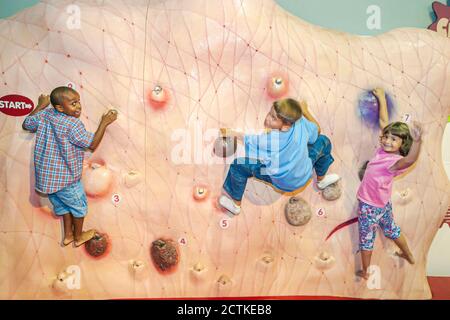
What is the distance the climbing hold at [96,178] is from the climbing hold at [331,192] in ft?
3.70

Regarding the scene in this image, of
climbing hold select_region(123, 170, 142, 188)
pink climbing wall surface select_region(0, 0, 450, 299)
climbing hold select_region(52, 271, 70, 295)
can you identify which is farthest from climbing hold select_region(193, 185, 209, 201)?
climbing hold select_region(52, 271, 70, 295)

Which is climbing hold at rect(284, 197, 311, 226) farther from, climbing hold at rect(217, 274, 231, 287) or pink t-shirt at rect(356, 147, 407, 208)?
climbing hold at rect(217, 274, 231, 287)

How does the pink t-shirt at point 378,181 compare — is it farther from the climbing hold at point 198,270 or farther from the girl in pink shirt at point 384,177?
the climbing hold at point 198,270

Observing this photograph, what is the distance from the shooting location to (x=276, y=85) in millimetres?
2088

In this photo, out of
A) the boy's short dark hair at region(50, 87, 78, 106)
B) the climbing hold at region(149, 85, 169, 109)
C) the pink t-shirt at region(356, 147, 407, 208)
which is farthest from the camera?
the pink t-shirt at region(356, 147, 407, 208)

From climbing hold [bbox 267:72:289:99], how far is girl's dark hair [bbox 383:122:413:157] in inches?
23.6

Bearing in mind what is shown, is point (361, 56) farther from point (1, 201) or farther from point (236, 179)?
point (1, 201)

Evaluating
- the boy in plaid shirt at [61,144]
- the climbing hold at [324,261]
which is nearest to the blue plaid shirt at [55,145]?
the boy in plaid shirt at [61,144]

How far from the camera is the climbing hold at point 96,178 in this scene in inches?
79.9

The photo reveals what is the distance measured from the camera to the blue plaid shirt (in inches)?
76.5

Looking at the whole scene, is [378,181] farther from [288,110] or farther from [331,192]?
[288,110]

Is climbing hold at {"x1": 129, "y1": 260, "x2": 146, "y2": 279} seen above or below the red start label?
below
